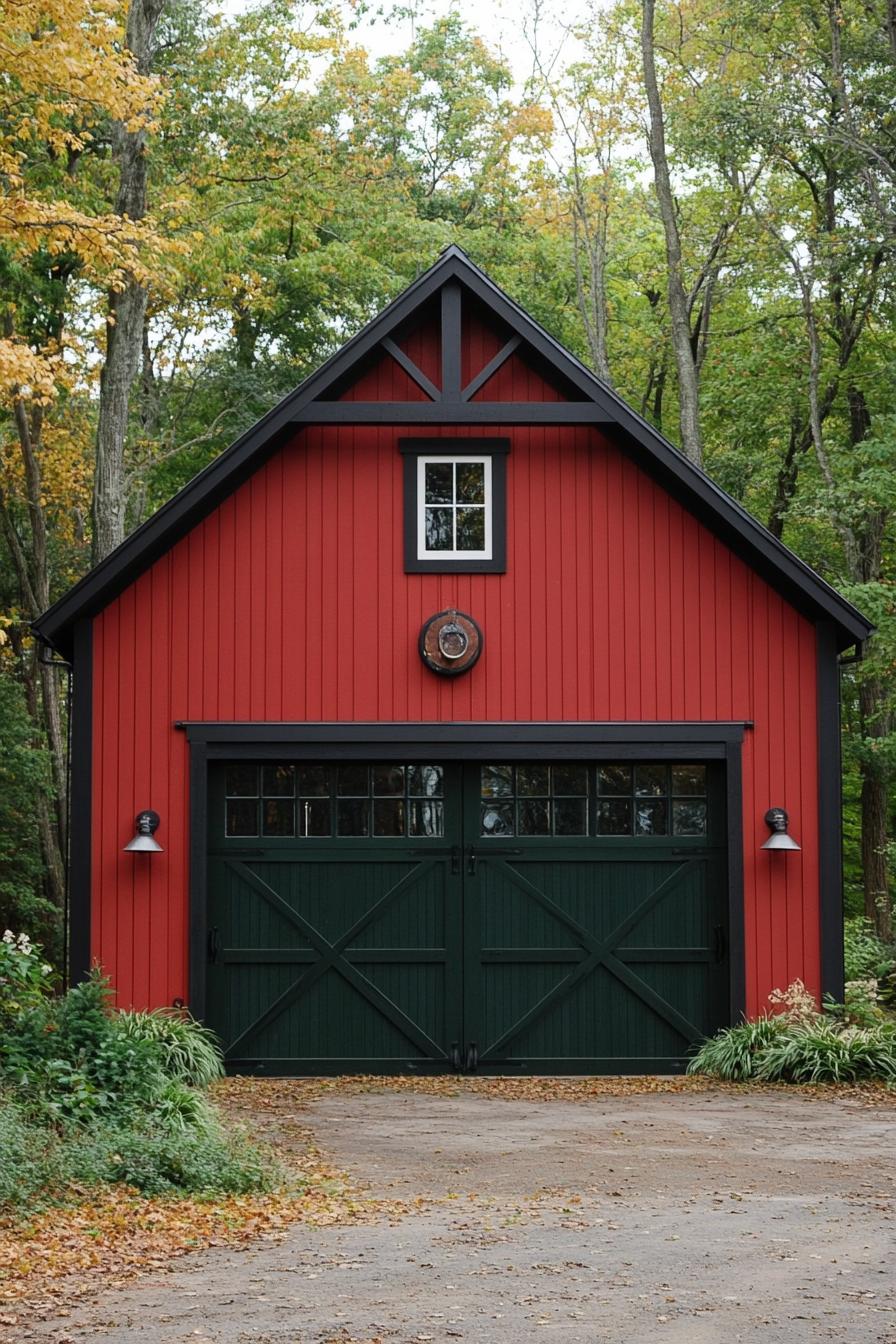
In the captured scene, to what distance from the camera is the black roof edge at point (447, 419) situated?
13.7 m

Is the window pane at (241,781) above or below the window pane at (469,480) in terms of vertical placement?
below

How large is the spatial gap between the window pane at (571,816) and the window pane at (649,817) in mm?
448

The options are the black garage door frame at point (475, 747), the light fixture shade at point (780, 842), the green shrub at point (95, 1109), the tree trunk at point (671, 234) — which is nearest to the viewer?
the green shrub at point (95, 1109)

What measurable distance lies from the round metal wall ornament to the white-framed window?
25.3 inches

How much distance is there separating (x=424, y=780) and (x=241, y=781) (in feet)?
5.09

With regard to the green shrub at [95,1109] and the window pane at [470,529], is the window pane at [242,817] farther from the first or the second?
the window pane at [470,529]

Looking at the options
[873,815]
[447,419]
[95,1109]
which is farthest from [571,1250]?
[873,815]

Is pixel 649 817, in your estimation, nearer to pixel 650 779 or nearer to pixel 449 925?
pixel 650 779

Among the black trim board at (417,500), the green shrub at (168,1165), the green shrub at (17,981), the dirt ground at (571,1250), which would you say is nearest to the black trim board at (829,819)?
the dirt ground at (571,1250)

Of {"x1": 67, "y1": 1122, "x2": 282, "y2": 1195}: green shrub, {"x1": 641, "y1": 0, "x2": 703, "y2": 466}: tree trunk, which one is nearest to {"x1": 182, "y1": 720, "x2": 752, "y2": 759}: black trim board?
{"x1": 67, "y1": 1122, "x2": 282, "y2": 1195}: green shrub

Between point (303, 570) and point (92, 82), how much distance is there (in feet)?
14.6

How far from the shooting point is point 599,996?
46.2 feet

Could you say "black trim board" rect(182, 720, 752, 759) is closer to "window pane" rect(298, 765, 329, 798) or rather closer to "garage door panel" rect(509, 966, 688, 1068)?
"window pane" rect(298, 765, 329, 798)

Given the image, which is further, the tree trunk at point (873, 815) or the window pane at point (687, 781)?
the tree trunk at point (873, 815)
